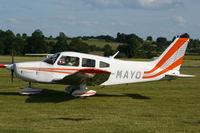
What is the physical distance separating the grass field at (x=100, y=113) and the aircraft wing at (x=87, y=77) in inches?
30.1

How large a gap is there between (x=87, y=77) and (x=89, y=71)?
2.11ft

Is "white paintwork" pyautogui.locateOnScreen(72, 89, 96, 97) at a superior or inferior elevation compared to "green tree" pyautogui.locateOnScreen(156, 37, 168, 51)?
inferior

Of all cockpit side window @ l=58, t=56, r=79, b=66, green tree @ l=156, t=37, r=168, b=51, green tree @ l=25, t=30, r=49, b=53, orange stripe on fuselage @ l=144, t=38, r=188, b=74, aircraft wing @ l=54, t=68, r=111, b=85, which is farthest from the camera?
green tree @ l=156, t=37, r=168, b=51

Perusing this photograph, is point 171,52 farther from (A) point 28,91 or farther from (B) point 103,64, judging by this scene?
(A) point 28,91

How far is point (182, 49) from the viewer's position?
12.2m

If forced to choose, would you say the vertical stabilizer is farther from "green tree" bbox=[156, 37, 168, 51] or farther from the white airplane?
"green tree" bbox=[156, 37, 168, 51]

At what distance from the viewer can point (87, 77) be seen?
1081 cm

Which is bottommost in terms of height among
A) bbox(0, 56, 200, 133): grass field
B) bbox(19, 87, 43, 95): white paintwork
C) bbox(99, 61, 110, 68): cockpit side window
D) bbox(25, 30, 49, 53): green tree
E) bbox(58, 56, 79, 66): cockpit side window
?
bbox(0, 56, 200, 133): grass field

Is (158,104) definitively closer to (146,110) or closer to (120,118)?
(146,110)

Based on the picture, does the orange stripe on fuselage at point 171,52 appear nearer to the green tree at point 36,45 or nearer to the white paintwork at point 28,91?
the white paintwork at point 28,91

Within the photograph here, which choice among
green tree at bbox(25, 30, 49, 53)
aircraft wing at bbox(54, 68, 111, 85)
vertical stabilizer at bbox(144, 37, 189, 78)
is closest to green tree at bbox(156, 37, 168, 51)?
green tree at bbox(25, 30, 49, 53)

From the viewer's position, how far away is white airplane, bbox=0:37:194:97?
37.3ft

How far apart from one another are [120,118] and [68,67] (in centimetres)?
402

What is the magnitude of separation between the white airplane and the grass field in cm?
76
